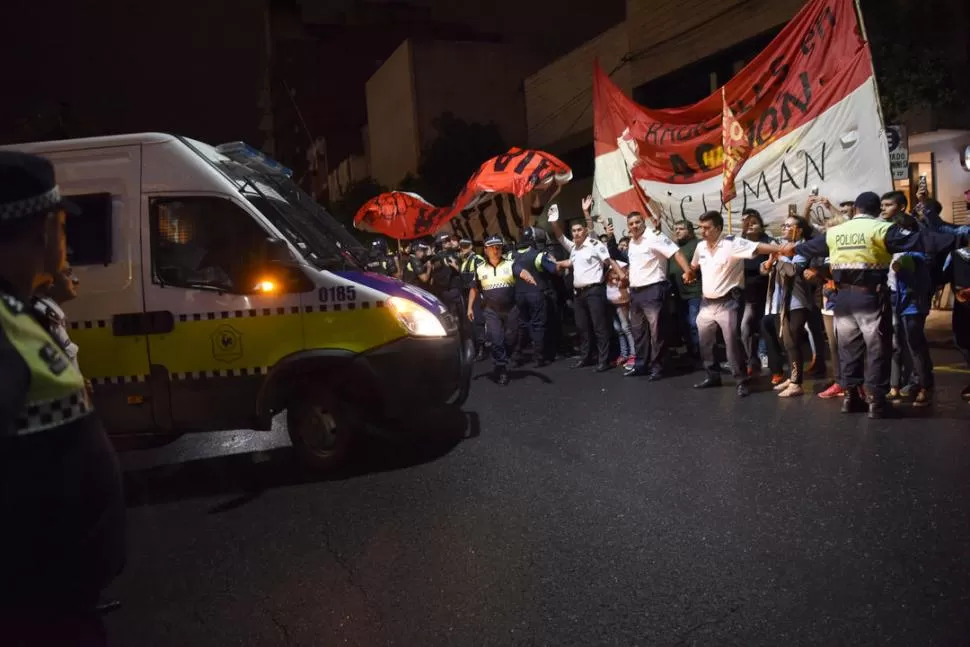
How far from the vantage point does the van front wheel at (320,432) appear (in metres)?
5.56

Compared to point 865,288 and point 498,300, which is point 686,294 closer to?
point 498,300

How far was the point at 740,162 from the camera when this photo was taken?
7883 millimetres

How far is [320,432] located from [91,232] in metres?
2.23

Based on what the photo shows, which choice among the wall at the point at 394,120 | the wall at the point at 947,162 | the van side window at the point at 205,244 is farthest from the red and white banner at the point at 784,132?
the wall at the point at 394,120

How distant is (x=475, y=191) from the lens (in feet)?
40.7

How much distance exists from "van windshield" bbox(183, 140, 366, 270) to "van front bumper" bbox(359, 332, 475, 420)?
79 centimetres

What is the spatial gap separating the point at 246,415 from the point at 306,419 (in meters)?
0.45

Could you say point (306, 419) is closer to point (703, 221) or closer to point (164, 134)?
point (164, 134)

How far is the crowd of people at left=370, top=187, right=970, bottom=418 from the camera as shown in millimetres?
6129

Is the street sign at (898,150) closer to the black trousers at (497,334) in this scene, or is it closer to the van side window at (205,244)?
the black trousers at (497,334)

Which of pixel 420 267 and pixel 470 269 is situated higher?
pixel 420 267

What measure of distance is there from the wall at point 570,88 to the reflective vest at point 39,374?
824 inches

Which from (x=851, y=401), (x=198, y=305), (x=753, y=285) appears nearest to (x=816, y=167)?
(x=753, y=285)

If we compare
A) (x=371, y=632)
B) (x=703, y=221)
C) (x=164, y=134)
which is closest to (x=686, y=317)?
(x=703, y=221)
